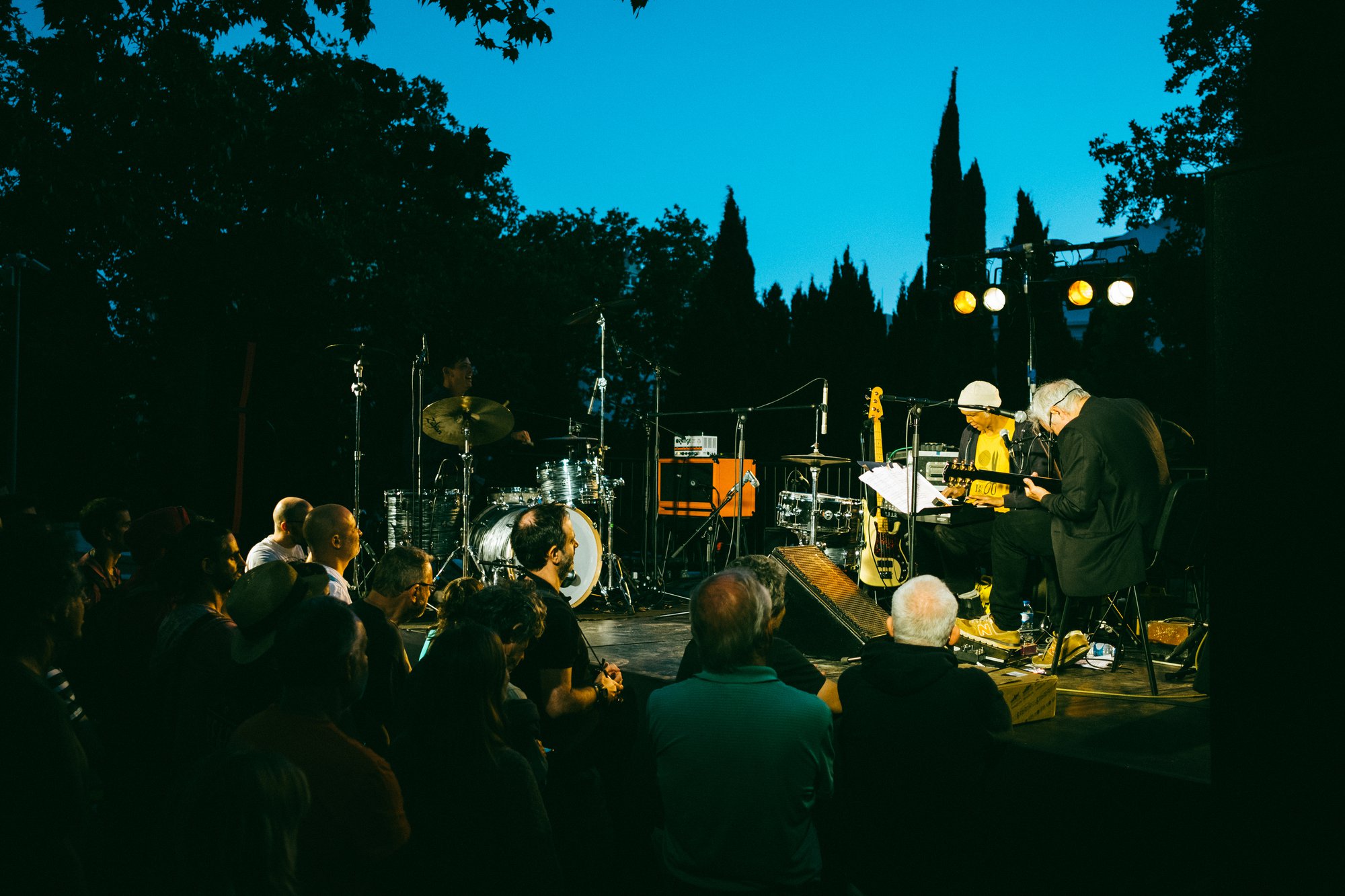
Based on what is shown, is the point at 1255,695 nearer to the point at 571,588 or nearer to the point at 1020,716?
the point at 1020,716

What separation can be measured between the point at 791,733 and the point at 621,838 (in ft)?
6.20

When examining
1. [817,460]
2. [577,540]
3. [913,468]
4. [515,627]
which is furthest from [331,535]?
[817,460]

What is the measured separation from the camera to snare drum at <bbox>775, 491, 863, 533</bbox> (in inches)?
360

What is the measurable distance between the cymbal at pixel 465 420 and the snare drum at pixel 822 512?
9.22 ft

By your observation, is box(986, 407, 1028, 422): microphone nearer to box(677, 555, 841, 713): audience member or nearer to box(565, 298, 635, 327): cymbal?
box(565, 298, 635, 327): cymbal

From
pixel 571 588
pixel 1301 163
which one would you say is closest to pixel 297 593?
pixel 1301 163

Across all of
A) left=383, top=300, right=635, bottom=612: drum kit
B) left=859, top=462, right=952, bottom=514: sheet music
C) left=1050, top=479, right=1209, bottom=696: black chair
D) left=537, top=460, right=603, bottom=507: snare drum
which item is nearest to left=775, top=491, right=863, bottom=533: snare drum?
left=383, top=300, right=635, bottom=612: drum kit

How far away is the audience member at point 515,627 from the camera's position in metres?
2.96

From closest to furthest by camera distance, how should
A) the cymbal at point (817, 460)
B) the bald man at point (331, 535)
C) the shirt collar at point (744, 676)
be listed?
1. the shirt collar at point (744, 676)
2. the bald man at point (331, 535)
3. the cymbal at point (817, 460)

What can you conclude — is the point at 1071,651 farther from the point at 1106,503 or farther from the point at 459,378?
the point at 459,378

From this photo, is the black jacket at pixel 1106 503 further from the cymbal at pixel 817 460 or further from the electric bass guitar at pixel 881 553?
the cymbal at pixel 817 460

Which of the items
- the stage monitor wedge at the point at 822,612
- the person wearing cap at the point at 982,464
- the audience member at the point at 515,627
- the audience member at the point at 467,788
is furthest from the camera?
the person wearing cap at the point at 982,464

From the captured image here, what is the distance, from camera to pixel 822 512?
30.4 ft

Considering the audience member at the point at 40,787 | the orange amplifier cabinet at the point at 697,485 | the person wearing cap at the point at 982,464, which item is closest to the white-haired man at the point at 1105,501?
the person wearing cap at the point at 982,464
